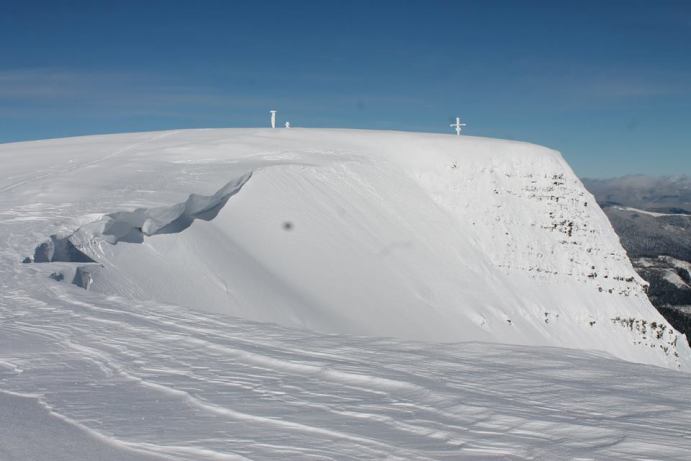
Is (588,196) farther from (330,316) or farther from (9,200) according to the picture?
(9,200)

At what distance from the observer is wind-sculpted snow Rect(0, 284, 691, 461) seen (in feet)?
11.0

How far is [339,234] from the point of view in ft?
69.7

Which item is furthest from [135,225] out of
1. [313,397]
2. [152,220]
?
[313,397]

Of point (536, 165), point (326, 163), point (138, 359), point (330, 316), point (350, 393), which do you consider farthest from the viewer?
point (536, 165)

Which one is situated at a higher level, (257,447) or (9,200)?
(9,200)

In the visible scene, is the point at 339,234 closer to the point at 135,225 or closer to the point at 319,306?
the point at 319,306

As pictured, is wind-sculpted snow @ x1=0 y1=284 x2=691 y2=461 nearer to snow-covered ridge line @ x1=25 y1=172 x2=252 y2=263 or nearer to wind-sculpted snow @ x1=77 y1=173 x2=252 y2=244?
snow-covered ridge line @ x1=25 y1=172 x2=252 y2=263

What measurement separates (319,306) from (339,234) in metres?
4.89

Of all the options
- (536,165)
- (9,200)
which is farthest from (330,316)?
(536,165)

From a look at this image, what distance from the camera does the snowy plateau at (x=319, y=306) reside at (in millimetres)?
3604

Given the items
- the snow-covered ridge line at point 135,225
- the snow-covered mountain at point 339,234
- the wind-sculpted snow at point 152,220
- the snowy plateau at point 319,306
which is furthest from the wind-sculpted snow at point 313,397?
the wind-sculpted snow at point 152,220

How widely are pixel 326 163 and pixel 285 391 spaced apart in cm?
2064

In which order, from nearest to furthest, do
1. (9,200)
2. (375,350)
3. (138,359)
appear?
(138,359)
(375,350)
(9,200)

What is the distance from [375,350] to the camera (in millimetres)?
5750
